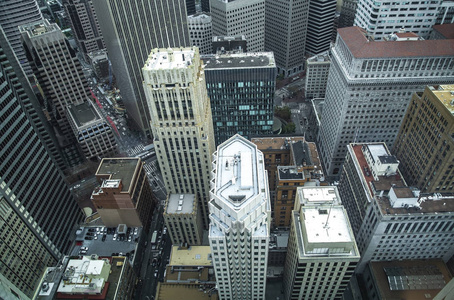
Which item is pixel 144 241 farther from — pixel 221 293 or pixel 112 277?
pixel 221 293

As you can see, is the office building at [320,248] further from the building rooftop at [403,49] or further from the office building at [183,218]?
the building rooftop at [403,49]

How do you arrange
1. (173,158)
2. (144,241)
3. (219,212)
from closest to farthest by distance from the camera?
(219,212), (173,158), (144,241)

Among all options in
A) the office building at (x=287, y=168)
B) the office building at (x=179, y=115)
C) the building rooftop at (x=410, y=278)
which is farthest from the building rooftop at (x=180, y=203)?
the building rooftop at (x=410, y=278)

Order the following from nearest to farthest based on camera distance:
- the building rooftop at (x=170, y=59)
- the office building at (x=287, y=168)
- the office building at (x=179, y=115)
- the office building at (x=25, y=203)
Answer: the office building at (x=179, y=115) < the building rooftop at (x=170, y=59) < the office building at (x=25, y=203) < the office building at (x=287, y=168)

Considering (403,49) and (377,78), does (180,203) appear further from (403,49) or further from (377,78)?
(403,49)

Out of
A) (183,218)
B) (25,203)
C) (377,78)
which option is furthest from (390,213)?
(25,203)

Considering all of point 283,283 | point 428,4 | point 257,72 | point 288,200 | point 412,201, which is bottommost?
point 283,283

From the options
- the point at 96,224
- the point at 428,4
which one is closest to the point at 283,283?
the point at 96,224
